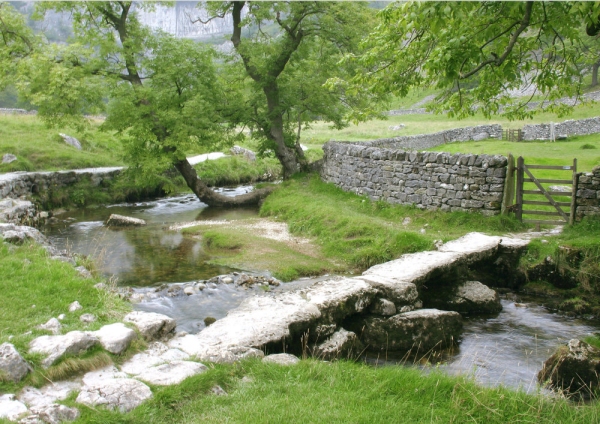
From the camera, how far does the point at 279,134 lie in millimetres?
23250

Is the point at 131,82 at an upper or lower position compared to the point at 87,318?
upper

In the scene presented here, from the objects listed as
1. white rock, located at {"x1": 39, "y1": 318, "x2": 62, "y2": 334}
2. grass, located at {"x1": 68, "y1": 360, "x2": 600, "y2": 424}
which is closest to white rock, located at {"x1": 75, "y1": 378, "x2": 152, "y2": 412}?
grass, located at {"x1": 68, "y1": 360, "x2": 600, "y2": 424}

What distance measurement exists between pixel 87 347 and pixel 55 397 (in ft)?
2.74

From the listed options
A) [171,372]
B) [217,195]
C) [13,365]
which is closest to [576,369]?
[171,372]

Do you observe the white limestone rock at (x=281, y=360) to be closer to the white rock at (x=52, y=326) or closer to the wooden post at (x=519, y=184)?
the white rock at (x=52, y=326)

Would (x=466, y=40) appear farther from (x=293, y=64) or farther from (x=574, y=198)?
(x=293, y=64)

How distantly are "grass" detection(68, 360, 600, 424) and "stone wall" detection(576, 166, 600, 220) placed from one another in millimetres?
Result: 9106

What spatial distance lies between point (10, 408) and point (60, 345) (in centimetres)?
114

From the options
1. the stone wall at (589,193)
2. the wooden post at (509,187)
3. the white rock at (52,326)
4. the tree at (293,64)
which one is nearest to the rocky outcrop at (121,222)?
the tree at (293,64)

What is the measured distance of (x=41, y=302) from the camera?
24.7 ft

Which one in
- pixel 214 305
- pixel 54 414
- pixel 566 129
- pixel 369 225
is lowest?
pixel 214 305

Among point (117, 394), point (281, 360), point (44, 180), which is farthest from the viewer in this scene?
point (44, 180)

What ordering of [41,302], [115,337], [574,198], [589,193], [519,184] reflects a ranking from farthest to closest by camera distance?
[519,184]
[574,198]
[589,193]
[41,302]
[115,337]

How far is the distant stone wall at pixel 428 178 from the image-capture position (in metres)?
14.2
